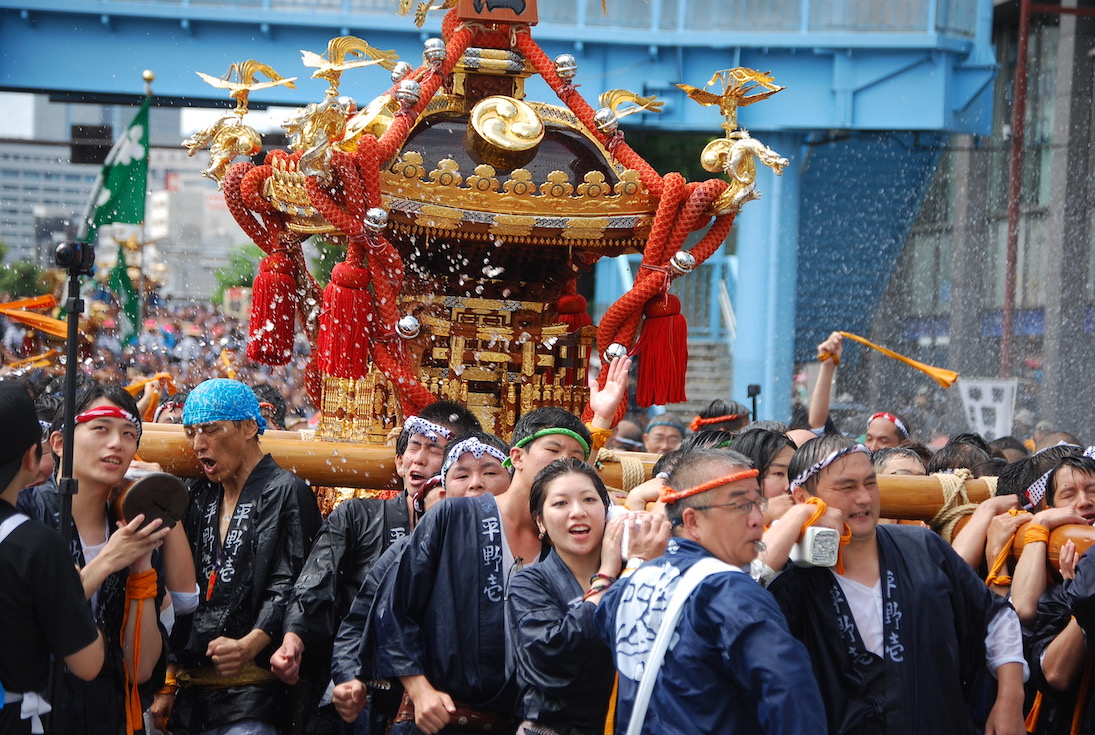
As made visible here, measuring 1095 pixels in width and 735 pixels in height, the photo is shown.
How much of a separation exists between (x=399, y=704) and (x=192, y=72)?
32.7 ft

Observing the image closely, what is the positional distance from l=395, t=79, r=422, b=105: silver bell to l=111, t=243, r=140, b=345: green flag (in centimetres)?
539

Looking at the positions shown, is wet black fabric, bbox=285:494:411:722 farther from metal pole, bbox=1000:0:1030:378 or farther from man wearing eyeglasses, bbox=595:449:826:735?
metal pole, bbox=1000:0:1030:378

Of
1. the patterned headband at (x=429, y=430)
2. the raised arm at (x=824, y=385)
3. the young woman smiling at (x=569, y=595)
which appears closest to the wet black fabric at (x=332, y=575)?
the patterned headband at (x=429, y=430)

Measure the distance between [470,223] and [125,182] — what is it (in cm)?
654

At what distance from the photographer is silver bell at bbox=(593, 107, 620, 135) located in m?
5.82

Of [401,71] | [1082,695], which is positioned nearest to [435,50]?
[401,71]

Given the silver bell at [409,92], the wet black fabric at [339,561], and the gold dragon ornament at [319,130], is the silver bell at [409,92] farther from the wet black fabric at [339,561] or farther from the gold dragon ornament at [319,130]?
the wet black fabric at [339,561]

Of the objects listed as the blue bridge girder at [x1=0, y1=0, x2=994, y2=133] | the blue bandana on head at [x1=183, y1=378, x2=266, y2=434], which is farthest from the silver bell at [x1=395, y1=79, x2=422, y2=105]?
the blue bridge girder at [x1=0, y1=0, x2=994, y2=133]

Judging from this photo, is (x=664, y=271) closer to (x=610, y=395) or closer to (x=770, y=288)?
(x=610, y=395)

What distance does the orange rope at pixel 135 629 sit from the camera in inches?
142

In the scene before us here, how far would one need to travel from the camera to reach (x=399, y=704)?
395 cm

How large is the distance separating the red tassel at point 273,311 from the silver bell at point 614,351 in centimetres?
153

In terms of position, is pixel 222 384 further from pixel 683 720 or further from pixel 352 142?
pixel 683 720

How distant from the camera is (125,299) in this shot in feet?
33.6
